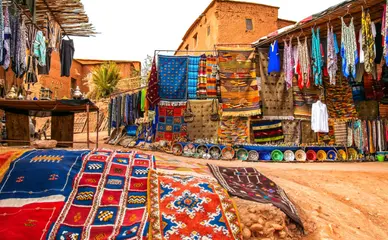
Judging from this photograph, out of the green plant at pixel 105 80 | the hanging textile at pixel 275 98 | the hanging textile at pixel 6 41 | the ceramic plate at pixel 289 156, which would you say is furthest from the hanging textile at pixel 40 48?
the green plant at pixel 105 80

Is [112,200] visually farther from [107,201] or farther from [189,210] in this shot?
[189,210]

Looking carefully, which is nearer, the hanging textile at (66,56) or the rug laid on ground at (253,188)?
the rug laid on ground at (253,188)

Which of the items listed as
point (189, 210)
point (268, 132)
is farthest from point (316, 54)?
point (189, 210)

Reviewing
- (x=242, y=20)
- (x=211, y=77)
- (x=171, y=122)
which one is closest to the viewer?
(x=211, y=77)

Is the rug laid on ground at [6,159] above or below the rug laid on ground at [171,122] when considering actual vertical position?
below

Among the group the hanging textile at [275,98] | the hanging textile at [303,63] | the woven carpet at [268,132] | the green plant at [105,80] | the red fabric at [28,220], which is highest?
the green plant at [105,80]

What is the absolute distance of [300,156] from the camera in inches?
316

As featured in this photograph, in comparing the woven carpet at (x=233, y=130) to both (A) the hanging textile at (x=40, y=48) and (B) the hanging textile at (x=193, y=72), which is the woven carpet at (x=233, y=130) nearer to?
(B) the hanging textile at (x=193, y=72)

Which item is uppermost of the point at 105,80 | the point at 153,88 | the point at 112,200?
the point at 105,80

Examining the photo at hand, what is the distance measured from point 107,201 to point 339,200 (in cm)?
341

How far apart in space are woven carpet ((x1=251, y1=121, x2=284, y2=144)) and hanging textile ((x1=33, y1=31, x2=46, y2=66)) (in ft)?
18.8

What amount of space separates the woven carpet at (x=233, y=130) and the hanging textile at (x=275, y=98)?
0.65 metres

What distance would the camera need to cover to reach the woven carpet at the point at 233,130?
8.41m

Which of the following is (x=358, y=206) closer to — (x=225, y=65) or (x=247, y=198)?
(x=247, y=198)
